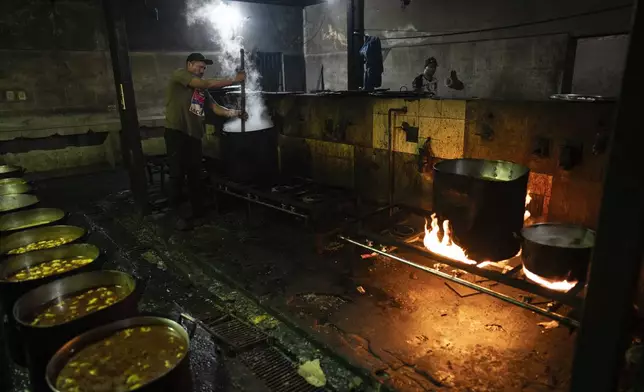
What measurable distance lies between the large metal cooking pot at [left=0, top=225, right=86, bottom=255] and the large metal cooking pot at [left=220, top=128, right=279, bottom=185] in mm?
3212

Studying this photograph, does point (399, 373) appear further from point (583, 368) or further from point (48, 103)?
point (48, 103)

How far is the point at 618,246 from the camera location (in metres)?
2.20

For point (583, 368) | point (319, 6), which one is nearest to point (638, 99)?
point (583, 368)

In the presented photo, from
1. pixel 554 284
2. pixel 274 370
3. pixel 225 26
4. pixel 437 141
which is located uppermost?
pixel 225 26

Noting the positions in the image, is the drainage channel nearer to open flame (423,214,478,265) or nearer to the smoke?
open flame (423,214,478,265)

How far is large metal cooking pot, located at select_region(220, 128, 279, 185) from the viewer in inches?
293

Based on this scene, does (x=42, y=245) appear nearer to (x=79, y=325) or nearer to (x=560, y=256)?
(x=79, y=325)

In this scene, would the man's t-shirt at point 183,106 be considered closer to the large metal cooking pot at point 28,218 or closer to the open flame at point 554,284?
the large metal cooking pot at point 28,218

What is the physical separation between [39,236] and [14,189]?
2061mm

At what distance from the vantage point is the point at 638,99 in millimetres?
2043

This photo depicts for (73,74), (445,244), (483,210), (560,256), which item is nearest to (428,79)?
(445,244)

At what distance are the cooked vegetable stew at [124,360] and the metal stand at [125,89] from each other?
18.4ft

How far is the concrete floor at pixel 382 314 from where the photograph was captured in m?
3.78

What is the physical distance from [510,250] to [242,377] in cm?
286
